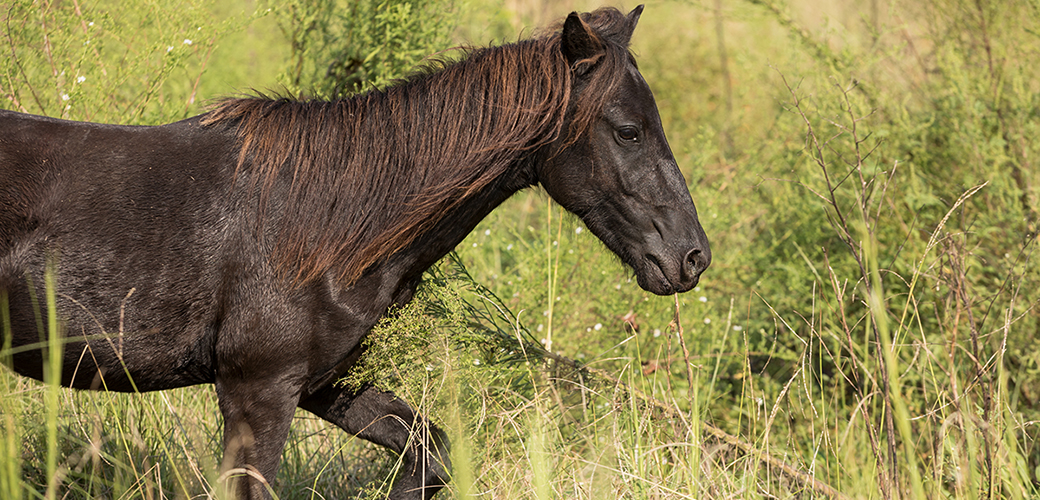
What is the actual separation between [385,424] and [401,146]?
1084 mm

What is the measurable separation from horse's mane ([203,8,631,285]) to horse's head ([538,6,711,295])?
0.05ft

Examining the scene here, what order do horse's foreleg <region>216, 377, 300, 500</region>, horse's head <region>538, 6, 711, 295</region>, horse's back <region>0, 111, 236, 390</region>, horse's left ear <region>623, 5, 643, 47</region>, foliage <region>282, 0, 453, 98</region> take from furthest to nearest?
foliage <region>282, 0, 453, 98</region>, horse's left ear <region>623, 5, 643, 47</region>, horse's head <region>538, 6, 711, 295</region>, horse's foreleg <region>216, 377, 300, 500</region>, horse's back <region>0, 111, 236, 390</region>

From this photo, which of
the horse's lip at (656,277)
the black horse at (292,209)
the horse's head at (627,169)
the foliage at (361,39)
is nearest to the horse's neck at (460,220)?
the black horse at (292,209)

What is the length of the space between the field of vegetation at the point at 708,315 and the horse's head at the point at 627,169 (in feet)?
0.97

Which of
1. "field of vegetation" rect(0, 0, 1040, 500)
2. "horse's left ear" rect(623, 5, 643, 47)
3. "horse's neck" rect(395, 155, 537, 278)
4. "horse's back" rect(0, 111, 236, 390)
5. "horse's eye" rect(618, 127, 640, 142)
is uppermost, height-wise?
"horse's back" rect(0, 111, 236, 390)

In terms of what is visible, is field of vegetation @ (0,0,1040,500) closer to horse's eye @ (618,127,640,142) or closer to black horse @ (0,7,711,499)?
black horse @ (0,7,711,499)

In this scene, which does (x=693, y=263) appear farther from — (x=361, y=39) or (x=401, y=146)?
(x=361, y=39)

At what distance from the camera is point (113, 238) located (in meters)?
2.70

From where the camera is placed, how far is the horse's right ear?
285cm

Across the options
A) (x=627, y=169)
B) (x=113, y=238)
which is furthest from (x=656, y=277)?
(x=113, y=238)

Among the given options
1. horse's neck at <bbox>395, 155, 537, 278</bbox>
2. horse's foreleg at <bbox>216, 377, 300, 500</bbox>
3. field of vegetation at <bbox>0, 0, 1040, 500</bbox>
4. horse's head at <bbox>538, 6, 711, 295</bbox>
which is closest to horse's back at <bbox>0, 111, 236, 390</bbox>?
horse's foreleg at <bbox>216, 377, 300, 500</bbox>

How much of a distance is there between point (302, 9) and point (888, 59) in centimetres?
443

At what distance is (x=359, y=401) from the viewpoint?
3.24 meters

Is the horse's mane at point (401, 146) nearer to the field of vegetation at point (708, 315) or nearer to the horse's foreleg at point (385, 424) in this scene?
the field of vegetation at point (708, 315)
